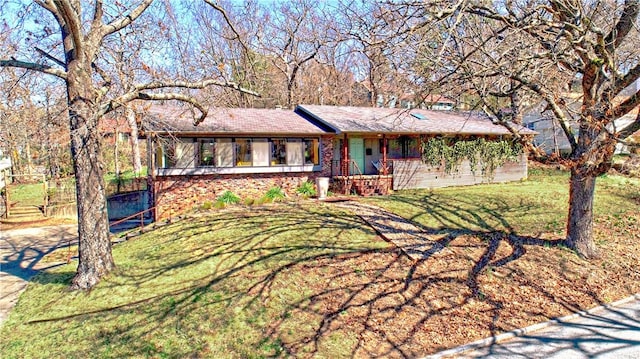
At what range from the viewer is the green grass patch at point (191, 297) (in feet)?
Result: 18.8

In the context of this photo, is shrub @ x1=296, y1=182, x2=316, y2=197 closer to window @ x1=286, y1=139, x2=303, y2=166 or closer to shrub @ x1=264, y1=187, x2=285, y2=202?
shrub @ x1=264, y1=187, x2=285, y2=202

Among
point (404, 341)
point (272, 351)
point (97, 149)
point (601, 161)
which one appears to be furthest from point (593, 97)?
point (97, 149)

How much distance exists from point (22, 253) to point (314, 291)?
36.3 feet

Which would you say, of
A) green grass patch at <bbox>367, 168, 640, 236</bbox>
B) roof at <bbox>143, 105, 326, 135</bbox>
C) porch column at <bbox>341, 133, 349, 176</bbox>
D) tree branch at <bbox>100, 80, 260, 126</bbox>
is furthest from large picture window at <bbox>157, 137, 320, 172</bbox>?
tree branch at <bbox>100, 80, 260, 126</bbox>

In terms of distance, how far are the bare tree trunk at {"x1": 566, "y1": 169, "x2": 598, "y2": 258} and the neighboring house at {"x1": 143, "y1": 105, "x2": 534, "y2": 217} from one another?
4.91 m

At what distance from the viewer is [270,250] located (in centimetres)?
859

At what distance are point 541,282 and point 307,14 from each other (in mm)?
24090

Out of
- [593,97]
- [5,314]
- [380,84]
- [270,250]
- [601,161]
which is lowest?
[5,314]

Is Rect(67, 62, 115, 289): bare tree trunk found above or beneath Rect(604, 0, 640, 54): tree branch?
beneath

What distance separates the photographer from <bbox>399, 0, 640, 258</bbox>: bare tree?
21.9 feet

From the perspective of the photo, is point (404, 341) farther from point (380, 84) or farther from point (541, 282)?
point (380, 84)

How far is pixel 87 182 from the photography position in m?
7.91

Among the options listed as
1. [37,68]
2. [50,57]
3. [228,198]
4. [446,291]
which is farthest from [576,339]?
[50,57]

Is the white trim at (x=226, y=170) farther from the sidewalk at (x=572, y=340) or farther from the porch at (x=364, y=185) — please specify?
the sidewalk at (x=572, y=340)
